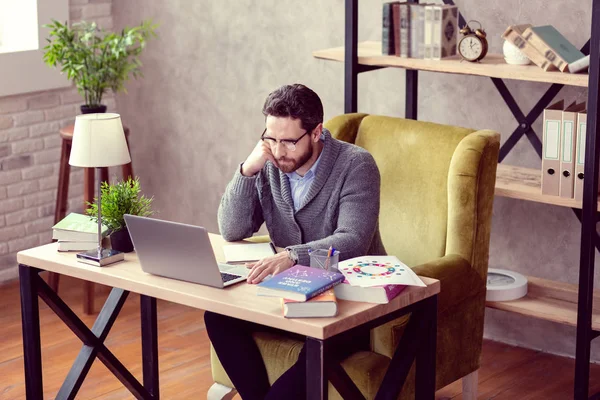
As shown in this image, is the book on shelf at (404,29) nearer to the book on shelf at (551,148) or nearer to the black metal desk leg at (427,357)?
the book on shelf at (551,148)

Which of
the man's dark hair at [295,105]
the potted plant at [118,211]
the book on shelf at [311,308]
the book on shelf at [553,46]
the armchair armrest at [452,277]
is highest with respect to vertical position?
the book on shelf at [553,46]

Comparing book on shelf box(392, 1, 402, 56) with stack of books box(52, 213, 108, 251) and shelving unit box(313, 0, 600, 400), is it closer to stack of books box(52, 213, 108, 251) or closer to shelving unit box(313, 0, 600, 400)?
shelving unit box(313, 0, 600, 400)

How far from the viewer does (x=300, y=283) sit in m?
2.47

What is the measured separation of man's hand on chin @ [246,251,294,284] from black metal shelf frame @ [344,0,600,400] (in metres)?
1.08

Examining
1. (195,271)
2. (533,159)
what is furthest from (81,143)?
(533,159)

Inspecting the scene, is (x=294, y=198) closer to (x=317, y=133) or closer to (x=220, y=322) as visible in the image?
(x=317, y=133)

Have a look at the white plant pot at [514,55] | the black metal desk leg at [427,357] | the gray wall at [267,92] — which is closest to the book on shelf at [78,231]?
the black metal desk leg at [427,357]

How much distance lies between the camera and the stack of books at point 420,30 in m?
3.51

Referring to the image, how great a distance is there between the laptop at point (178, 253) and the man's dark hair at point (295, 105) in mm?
489

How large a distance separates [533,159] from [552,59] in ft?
2.11

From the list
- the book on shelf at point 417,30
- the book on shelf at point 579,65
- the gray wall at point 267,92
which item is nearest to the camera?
the book on shelf at point 579,65

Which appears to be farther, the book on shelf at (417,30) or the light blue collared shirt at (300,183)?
the book on shelf at (417,30)

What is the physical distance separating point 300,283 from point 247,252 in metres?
0.48

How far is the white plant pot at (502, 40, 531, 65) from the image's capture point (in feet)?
11.1
